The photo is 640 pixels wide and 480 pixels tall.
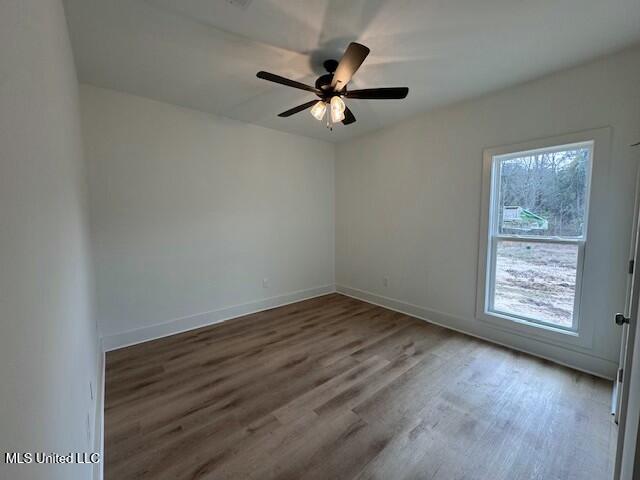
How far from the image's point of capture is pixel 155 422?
1768 millimetres

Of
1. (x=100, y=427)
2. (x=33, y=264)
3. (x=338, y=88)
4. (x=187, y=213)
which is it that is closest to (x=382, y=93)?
(x=338, y=88)

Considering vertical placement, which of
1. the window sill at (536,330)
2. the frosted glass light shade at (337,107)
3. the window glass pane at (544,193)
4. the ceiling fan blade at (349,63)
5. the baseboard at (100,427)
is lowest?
the baseboard at (100,427)

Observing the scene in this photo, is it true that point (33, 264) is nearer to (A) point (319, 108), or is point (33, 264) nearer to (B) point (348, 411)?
(B) point (348, 411)

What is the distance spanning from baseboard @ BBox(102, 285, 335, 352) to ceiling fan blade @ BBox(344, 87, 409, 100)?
2.89 metres

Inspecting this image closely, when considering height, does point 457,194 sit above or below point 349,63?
below

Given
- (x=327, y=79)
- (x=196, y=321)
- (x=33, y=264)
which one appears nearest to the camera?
(x=33, y=264)

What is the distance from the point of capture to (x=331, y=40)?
192 cm

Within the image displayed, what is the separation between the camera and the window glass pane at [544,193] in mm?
2346

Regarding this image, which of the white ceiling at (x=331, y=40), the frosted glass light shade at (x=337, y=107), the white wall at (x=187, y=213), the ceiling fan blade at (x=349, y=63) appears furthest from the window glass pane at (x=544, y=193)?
the white wall at (x=187, y=213)

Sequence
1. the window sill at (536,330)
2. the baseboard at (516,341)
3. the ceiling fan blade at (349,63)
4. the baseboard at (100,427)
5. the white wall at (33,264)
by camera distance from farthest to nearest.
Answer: the window sill at (536,330)
the baseboard at (516,341)
the ceiling fan blade at (349,63)
the baseboard at (100,427)
the white wall at (33,264)

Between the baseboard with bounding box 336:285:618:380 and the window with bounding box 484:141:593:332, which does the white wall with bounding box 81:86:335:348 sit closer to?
the baseboard with bounding box 336:285:618:380

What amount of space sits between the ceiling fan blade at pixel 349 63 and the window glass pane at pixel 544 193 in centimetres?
197

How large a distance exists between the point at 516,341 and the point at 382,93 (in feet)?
8.98

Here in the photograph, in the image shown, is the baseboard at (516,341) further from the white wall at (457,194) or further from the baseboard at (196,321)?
the baseboard at (196,321)
